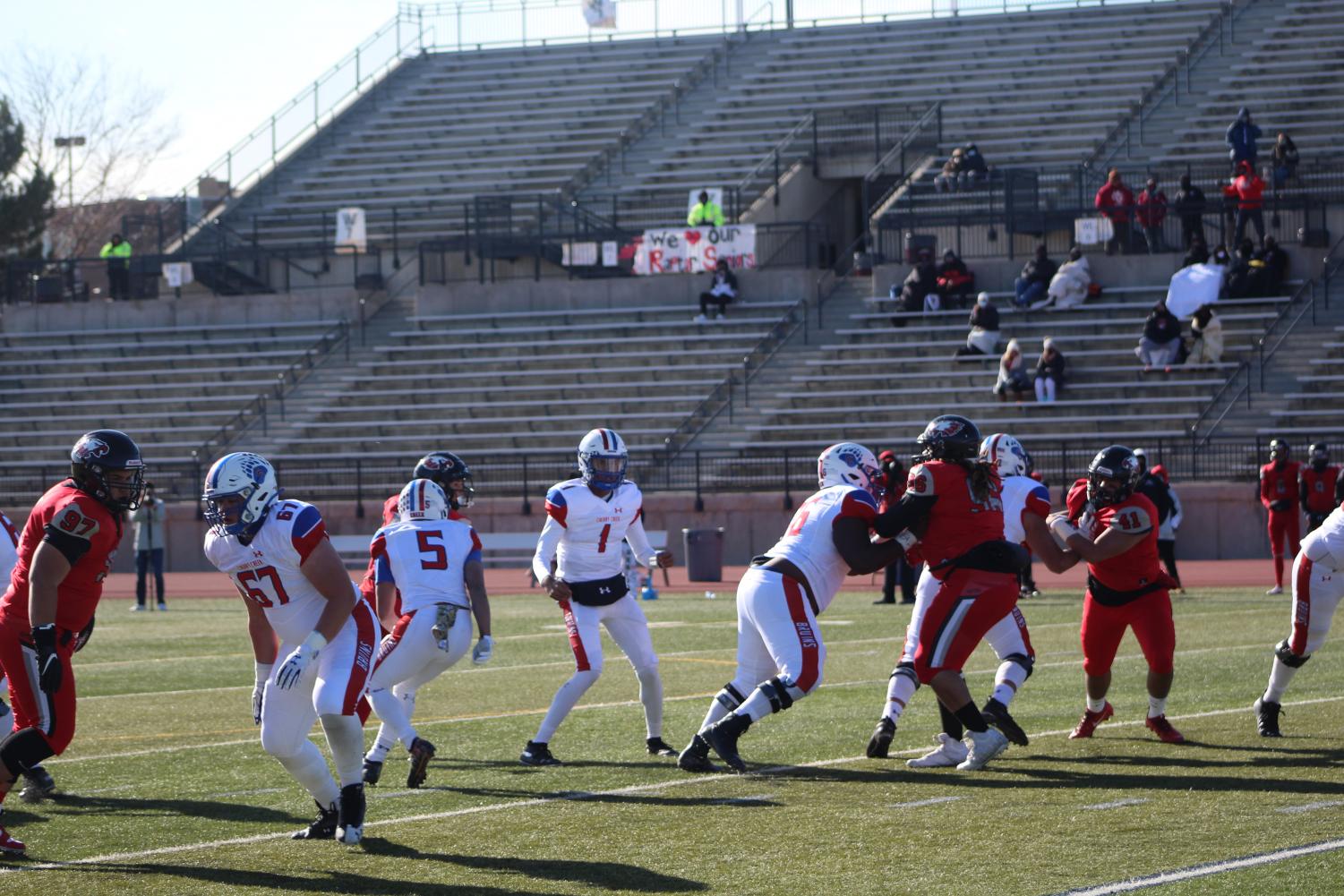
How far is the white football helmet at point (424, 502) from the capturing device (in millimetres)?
10500

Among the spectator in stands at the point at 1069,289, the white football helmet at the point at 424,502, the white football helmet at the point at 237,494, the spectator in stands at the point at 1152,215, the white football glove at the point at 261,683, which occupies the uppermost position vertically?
the spectator in stands at the point at 1152,215

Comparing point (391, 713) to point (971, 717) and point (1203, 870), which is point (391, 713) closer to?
point (971, 717)

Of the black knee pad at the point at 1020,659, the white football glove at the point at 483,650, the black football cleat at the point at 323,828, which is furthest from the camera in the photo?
the black knee pad at the point at 1020,659

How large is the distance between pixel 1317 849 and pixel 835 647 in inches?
386

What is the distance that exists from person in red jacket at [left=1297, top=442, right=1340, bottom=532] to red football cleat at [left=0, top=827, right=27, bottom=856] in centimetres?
1555

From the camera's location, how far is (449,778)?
10.2 meters

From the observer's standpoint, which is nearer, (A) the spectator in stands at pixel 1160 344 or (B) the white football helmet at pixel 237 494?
(B) the white football helmet at pixel 237 494

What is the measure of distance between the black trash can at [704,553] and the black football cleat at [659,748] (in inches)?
606

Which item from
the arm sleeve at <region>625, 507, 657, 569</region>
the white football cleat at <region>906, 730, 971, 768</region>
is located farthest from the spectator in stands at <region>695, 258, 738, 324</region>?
the white football cleat at <region>906, 730, 971, 768</region>

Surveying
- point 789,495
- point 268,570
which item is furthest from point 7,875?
point 789,495

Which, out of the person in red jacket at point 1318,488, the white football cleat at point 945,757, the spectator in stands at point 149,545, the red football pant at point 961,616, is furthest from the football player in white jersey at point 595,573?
the spectator in stands at point 149,545

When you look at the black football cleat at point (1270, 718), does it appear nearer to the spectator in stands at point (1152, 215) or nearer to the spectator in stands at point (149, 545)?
the spectator in stands at point (149, 545)

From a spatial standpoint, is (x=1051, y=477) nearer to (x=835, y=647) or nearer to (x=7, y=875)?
(x=835, y=647)

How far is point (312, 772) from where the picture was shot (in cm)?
808
